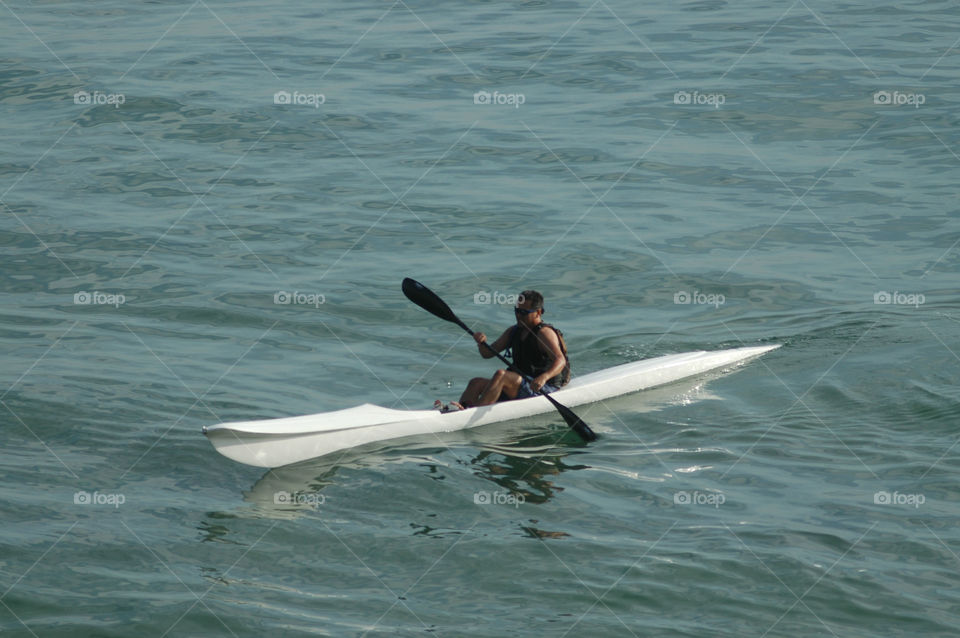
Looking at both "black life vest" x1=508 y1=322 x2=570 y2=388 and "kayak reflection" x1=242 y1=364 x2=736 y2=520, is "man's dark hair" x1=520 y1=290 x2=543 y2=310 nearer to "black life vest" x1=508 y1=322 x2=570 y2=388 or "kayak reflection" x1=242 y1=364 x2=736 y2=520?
"black life vest" x1=508 y1=322 x2=570 y2=388

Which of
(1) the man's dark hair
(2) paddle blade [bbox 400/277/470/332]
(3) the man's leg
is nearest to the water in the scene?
(3) the man's leg

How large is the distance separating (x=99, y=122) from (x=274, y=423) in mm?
11486

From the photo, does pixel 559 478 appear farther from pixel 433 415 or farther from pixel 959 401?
pixel 959 401

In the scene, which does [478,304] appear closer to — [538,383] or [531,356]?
[531,356]

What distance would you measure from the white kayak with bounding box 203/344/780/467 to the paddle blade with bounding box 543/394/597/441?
1.24ft

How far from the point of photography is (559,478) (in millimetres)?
8172

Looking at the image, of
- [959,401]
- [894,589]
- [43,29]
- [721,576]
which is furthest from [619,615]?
[43,29]

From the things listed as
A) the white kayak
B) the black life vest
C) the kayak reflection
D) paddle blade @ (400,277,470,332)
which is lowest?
the kayak reflection

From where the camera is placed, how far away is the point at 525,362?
31.2 ft

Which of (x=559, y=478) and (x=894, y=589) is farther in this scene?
(x=559, y=478)

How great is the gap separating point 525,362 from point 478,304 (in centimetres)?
274

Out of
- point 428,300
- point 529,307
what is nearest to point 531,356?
point 529,307

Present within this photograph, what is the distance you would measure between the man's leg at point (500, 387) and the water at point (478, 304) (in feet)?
1.62

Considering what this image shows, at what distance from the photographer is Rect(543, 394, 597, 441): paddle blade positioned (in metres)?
9.02
